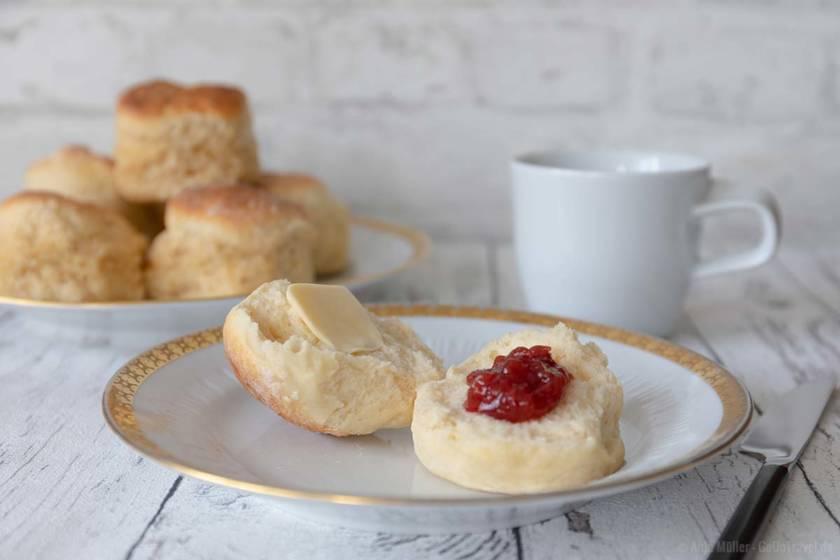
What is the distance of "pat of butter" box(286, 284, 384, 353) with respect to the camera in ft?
3.47

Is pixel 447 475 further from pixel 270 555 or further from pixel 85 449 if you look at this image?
pixel 85 449

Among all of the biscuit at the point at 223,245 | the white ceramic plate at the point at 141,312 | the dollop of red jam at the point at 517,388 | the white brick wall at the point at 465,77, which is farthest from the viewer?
the white brick wall at the point at 465,77

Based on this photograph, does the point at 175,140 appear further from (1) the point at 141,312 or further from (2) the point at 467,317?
(2) the point at 467,317

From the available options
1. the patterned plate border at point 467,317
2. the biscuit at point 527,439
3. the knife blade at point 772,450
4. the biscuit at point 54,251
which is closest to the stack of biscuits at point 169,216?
the biscuit at point 54,251

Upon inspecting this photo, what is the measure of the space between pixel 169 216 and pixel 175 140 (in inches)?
6.8

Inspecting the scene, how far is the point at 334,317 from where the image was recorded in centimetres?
108

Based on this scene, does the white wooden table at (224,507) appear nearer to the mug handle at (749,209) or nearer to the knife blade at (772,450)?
the knife blade at (772,450)

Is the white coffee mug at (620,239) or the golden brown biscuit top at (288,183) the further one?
the golden brown biscuit top at (288,183)

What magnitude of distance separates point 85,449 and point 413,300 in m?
0.76

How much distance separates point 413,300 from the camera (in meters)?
1.76

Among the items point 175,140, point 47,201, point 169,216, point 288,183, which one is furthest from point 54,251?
point 288,183

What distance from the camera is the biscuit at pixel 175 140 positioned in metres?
1.63

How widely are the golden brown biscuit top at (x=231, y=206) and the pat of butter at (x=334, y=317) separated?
16.6 inches

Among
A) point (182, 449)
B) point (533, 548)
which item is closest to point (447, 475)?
point (533, 548)
